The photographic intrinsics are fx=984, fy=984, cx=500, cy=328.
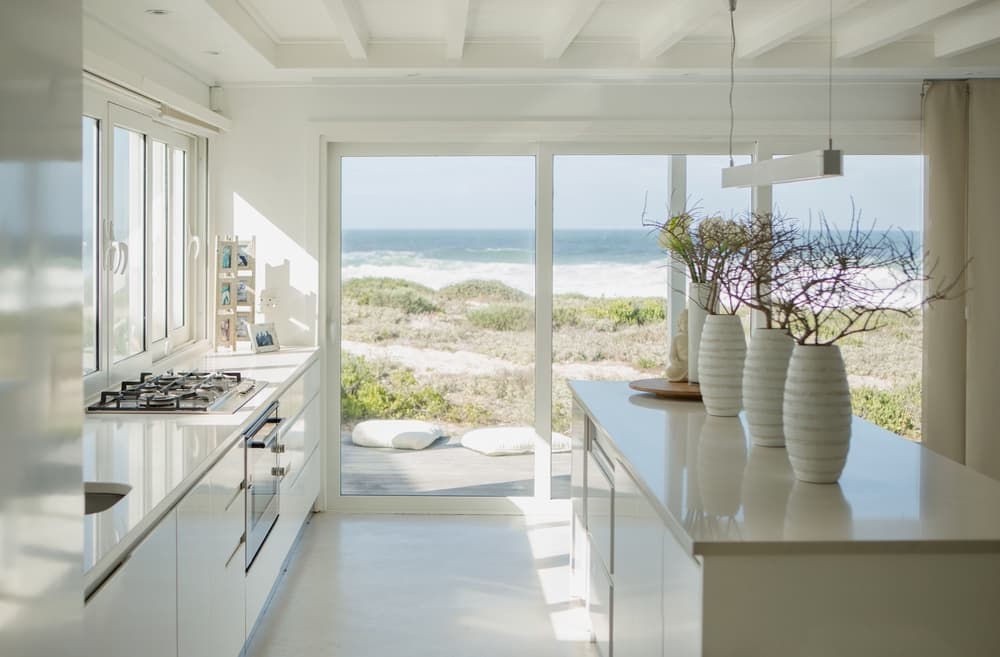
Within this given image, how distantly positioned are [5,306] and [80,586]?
46cm

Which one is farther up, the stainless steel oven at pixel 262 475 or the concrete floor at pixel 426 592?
the stainless steel oven at pixel 262 475

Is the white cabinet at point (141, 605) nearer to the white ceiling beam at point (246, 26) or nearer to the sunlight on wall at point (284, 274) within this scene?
the white ceiling beam at point (246, 26)

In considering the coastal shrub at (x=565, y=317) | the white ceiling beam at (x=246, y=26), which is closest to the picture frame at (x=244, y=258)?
the white ceiling beam at (x=246, y=26)

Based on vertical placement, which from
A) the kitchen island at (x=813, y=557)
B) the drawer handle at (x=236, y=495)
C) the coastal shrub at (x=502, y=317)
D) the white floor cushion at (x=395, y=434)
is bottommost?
the white floor cushion at (x=395, y=434)

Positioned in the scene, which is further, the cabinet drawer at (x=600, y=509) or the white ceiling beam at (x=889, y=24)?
the white ceiling beam at (x=889, y=24)

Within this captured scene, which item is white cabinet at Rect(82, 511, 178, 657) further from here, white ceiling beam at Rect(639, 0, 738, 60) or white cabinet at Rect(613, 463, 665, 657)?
white ceiling beam at Rect(639, 0, 738, 60)

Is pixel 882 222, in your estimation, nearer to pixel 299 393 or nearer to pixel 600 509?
pixel 600 509

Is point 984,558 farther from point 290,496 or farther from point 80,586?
point 290,496

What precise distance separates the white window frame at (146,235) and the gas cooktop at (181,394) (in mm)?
237

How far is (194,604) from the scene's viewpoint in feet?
8.52

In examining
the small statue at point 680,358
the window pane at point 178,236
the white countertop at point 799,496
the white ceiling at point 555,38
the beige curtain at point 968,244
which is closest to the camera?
the white countertop at point 799,496

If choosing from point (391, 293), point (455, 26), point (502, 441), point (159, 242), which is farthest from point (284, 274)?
point (455, 26)

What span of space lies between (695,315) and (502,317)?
2.03m

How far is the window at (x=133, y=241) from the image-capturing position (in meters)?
3.81
